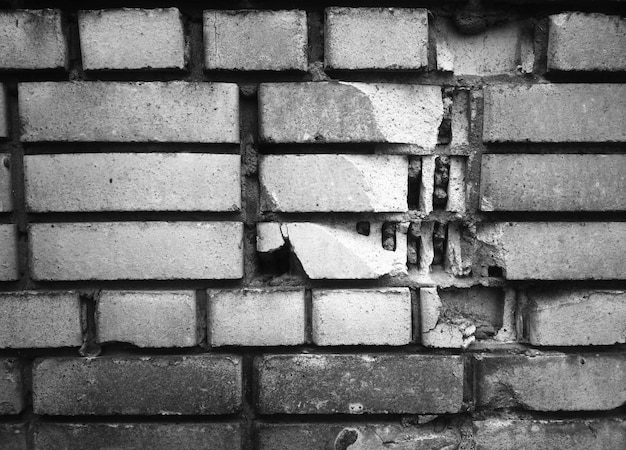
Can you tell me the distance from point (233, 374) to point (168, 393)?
168 mm

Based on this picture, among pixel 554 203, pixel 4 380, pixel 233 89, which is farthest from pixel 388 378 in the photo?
pixel 4 380

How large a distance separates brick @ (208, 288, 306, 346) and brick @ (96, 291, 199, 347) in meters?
0.06

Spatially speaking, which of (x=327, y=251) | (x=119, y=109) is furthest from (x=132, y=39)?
(x=327, y=251)

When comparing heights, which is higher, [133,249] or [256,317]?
[133,249]

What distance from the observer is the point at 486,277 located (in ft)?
3.84

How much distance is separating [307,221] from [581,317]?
0.73 metres

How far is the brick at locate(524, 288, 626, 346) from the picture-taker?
3.76 feet

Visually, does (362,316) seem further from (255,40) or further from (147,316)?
(255,40)

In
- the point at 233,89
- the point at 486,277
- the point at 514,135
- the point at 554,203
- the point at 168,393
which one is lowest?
the point at 168,393

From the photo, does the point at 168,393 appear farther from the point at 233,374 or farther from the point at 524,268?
the point at 524,268

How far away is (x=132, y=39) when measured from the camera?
3.58 ft

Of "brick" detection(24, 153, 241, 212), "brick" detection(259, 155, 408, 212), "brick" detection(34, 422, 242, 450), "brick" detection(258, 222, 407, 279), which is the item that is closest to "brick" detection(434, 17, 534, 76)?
"brick" detection(259, 155, 408, 212)

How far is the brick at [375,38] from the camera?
109cm

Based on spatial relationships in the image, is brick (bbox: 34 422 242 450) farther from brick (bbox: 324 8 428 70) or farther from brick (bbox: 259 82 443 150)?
brick (bbox: 324 8 428 70)
